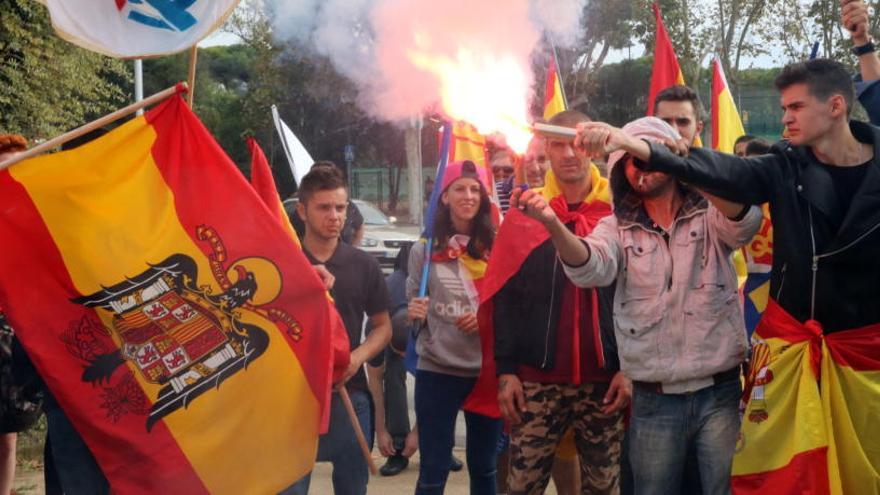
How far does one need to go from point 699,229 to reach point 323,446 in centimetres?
227

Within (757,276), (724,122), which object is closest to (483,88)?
(757,276)

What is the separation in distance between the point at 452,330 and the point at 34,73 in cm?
581

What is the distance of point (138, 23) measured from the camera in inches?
205

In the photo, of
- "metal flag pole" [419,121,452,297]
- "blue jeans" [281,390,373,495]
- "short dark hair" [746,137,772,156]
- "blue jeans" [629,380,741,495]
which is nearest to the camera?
"blue jeans" [629,380,741,495]

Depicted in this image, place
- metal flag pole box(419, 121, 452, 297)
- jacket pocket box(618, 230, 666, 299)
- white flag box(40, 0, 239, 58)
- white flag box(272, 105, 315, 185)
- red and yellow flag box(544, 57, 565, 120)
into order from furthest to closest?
white flag box(272, 105, 315, 185) → red and yellow flag box(544, 57, 565, 120) → metal flag pole box(419, 121, 452, 297) → white flag box(40, 0, 239, 58) → jacket pocket box(618, 230, 666, 299)

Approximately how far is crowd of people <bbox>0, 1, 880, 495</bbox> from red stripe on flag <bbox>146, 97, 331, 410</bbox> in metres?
0.34

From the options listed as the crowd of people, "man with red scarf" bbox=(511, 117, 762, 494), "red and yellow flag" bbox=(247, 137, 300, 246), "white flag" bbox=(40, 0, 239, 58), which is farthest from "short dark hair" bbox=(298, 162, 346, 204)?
"man with red scarf" bbox=(511, 117, 762, 494)

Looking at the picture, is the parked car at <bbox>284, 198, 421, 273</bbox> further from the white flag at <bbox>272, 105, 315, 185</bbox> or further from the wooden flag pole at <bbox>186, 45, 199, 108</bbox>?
the wooden flag pole at <bbox>186, 45, 199, 108</bbox>

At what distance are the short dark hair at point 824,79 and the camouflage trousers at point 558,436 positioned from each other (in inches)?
65.2

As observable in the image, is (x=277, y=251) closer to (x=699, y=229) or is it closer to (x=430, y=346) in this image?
(x=430, y=346)

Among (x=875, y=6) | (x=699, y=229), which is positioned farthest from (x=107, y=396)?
(x=875, y=6)

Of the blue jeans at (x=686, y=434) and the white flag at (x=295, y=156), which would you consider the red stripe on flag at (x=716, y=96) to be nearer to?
the white flag at (x=295, y=156)

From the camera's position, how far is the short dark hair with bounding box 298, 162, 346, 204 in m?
5.59

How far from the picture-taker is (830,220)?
3816mm
